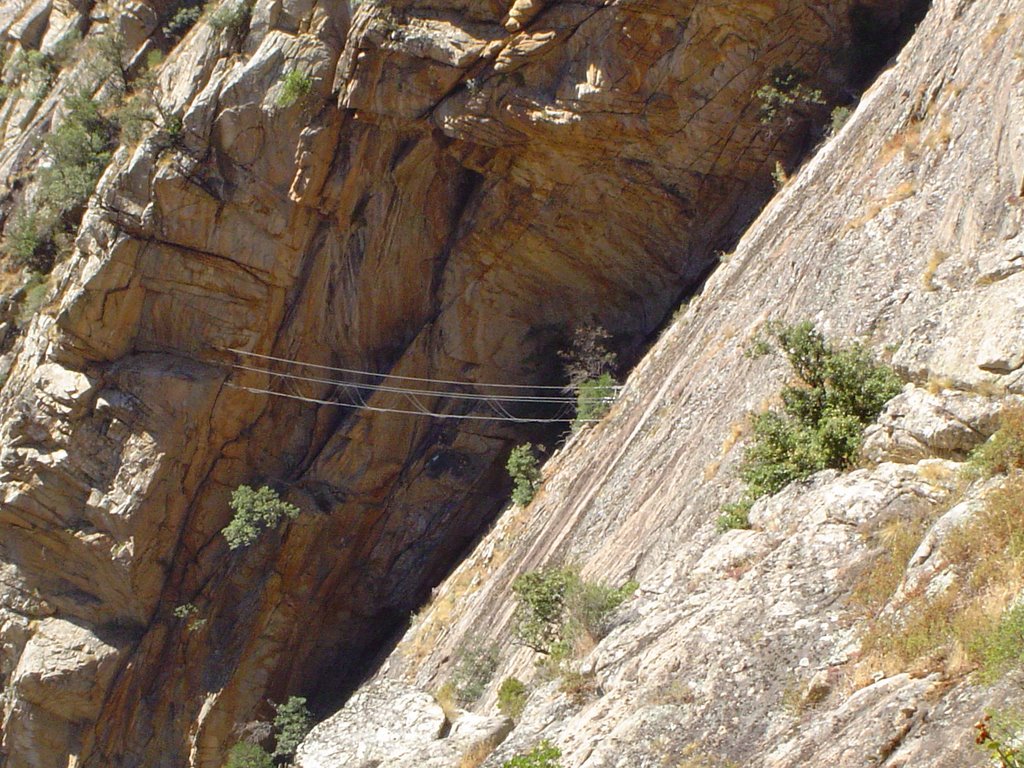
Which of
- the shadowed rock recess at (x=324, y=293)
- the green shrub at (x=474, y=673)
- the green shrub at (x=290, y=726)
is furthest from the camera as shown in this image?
the green shrub at (x=290, y=726)

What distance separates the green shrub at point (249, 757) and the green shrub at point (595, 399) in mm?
8519

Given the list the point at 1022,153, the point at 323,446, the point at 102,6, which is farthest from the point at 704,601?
the point at 102,6

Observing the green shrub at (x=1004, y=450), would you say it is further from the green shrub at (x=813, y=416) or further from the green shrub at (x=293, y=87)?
the green shrub at (x=293, y=87)

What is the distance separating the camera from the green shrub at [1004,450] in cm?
638

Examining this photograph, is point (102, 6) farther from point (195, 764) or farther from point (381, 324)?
point (195, 764)

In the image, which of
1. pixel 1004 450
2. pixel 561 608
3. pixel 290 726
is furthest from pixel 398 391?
pixel 1004 450

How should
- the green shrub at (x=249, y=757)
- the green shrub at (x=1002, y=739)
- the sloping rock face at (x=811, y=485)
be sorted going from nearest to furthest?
the green shrub at (x=1002, y=739)
the sloping rock face at (x=811, y=485)
the green shrub at (x=249, y=757)

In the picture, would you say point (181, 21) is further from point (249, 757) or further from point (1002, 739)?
point (1002, 739)

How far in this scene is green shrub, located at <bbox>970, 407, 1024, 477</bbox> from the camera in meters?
6.38

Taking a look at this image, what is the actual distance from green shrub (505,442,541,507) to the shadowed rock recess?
7.28 ft

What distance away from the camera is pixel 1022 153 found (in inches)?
344

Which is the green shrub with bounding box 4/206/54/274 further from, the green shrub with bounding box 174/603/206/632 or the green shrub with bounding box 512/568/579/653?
the green shrub with bounding box 512/568/579/653

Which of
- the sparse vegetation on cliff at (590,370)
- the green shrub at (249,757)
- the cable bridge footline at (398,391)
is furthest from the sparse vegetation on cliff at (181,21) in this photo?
the green shrub at (249,757)

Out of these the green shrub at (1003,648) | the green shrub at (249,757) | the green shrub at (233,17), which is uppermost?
the green shrub at (233,17)
